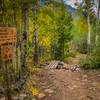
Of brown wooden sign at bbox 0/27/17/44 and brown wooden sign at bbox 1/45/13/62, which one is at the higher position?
brown wooden sign at bbox 0/27/17/44

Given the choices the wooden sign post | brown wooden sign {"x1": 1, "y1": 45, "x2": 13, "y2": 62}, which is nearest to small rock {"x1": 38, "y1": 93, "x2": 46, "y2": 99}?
the wooden sign post

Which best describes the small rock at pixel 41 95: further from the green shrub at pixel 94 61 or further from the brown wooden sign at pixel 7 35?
the green shrub at pixel 94 61

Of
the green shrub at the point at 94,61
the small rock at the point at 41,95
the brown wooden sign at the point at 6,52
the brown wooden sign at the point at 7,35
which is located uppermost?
the brown wooden sign at the point at 7,35

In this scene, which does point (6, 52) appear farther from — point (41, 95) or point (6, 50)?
point (41, 95)

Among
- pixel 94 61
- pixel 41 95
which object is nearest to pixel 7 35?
pixel 41 95

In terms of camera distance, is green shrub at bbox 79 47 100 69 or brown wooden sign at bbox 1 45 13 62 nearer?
brown wooden sign at bbox 1 45 13 62

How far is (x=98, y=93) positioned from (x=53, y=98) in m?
1.90

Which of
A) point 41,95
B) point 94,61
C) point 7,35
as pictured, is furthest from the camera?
point 94,61

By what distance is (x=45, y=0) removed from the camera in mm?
6418

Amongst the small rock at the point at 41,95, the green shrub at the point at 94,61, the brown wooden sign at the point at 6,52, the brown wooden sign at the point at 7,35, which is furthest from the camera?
the green shrub at the point at 94,61

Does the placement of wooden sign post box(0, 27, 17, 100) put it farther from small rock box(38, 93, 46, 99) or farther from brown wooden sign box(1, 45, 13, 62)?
small rock box(38, 93, 46, 99)

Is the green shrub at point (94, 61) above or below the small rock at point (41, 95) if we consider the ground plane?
above

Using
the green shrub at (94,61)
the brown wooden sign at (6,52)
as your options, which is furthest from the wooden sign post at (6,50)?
the green shrub at (94,61)

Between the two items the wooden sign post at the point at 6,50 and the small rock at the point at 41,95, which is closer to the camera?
the wooden sign post at the point at 6,50
